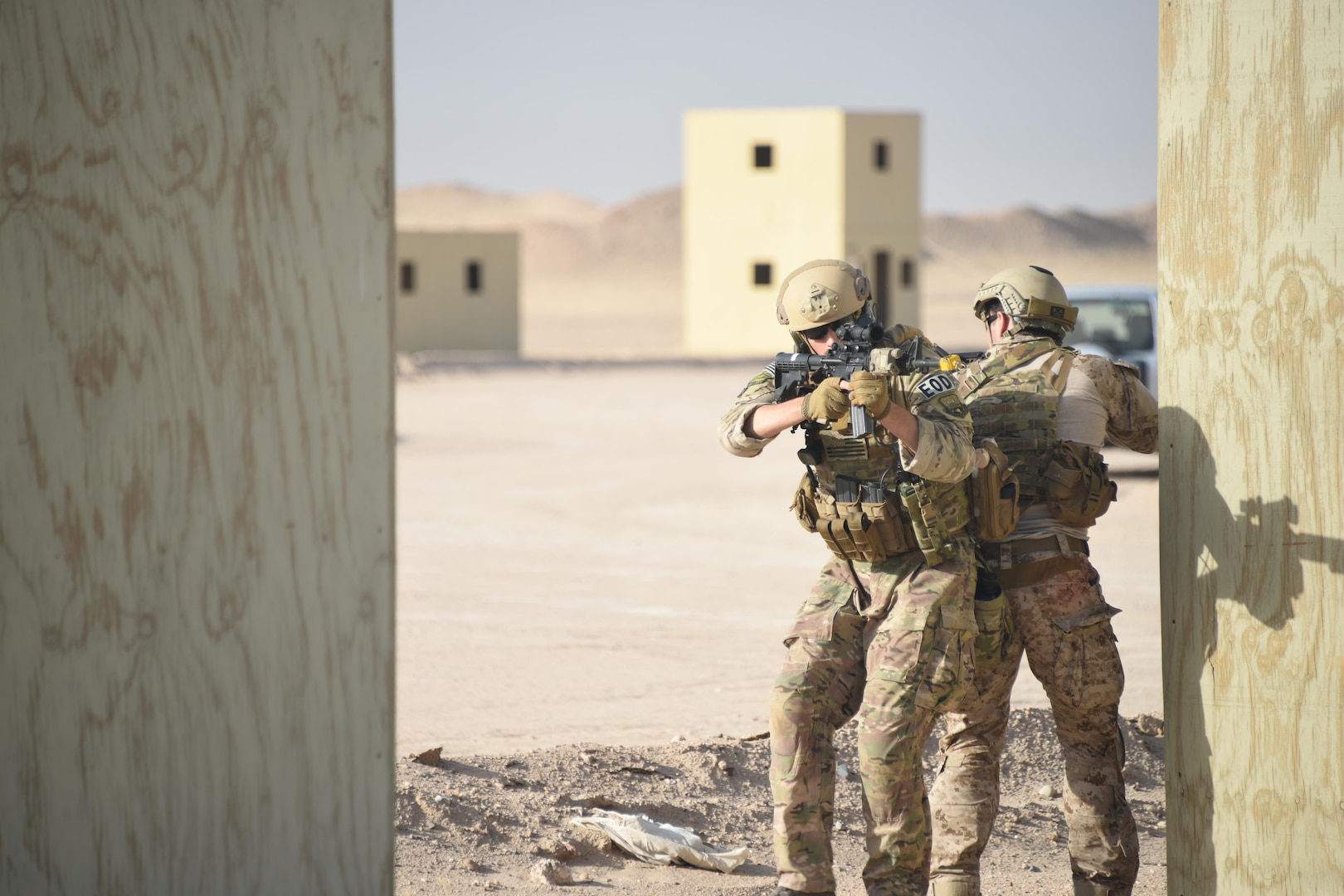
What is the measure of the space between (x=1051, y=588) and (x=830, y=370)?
33.0 inches

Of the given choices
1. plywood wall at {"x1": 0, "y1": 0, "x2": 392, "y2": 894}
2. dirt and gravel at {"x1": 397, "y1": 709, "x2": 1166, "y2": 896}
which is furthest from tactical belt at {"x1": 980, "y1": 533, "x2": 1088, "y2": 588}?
plywood wall at {"x1": 0, "y1": 0, "x2": 392, "y2": 894}

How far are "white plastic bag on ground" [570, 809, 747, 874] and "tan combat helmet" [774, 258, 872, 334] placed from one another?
5.57 feet

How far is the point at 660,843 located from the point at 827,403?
1.77 m

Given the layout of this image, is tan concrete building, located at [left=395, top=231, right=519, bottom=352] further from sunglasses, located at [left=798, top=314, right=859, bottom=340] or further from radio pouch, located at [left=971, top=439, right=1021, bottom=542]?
radio pouch, located at [left=971, top=439, right=1021, bottom=542]

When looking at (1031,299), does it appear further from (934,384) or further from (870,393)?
(870,393)

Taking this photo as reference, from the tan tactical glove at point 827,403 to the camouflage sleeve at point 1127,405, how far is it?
0.85m

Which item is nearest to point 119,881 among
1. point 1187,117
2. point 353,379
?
point 353,379

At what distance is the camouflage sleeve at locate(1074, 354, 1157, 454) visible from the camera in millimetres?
3658

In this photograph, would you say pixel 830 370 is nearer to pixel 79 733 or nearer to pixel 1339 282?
pixel 1339 282

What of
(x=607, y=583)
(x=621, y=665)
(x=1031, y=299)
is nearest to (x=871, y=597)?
(x=1031, y=299)

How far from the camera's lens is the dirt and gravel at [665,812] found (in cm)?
412

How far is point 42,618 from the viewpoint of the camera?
230 cm

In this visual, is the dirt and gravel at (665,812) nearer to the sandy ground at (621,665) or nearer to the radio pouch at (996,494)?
the sandy ground at (621,665)

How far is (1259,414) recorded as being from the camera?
2.81m
